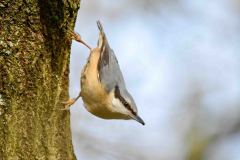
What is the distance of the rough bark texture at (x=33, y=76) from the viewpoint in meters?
2.55

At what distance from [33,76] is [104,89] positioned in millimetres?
1466

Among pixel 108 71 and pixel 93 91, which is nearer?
pixel 93 91

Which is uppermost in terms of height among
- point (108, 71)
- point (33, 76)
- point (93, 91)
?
point (108, 71)

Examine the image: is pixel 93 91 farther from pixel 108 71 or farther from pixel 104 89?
pixel 108 71

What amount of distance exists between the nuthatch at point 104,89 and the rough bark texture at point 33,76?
1.21 meters

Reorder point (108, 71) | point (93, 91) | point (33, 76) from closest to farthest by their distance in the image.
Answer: point (33, 76)
point (93, 91)
point (108, 71)

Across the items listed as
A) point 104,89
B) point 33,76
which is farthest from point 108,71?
point 33,76

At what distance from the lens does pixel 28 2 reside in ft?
8.46

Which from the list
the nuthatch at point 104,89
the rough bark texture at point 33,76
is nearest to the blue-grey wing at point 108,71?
the nuthatch at point 104,89

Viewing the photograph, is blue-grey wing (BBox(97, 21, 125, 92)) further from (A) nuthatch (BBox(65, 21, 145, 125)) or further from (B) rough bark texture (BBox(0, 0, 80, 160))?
(B) rough bark texture (BBox(0, 0, 80, 160))

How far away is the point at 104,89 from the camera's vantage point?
13.4 feet

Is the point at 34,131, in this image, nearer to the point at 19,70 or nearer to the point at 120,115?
the point at 19,70

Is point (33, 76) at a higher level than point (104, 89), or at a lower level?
lower

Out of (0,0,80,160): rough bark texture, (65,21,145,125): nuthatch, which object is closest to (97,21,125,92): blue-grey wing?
(65,21,145,125): nuthatch
